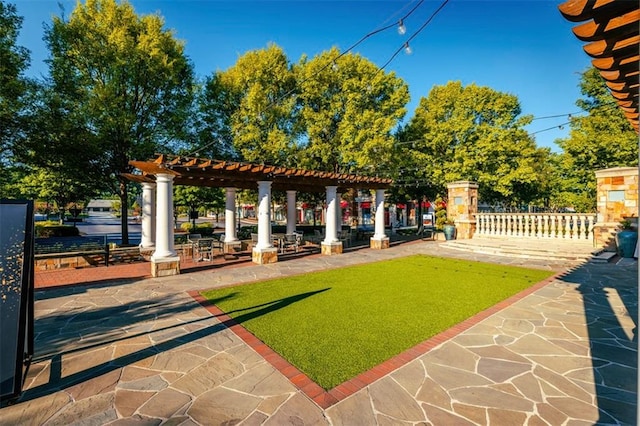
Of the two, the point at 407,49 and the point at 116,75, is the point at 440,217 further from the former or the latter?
the point at 116,75

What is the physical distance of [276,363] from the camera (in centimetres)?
392

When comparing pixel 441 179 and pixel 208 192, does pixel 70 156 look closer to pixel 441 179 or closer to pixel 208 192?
pixel 208 192

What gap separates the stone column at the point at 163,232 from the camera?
30.6 feet

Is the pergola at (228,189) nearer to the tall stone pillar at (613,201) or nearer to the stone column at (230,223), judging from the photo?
the stone column at (230,223)

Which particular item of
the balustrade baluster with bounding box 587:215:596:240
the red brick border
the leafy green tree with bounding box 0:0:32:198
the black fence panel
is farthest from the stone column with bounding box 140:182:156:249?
the balustrade baluster with bounding box 587:215:596:240

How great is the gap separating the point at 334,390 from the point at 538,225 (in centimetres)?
1599

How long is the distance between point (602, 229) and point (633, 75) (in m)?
13.0

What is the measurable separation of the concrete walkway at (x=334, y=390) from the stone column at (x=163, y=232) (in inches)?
125

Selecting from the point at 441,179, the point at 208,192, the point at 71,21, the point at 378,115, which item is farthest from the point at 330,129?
the point at 71,21

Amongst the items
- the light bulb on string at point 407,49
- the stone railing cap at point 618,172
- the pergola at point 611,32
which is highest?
the light bulb on string at point 407,49

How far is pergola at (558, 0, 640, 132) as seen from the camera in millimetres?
1855

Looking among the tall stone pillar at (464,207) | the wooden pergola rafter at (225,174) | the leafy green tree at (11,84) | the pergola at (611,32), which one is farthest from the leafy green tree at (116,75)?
the tall stone pillar at (464,207)

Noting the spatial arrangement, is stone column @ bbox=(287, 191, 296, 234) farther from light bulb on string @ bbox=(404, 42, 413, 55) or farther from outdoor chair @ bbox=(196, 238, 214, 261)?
light bulb on string @ bbox=(404, 42, 413, 55)

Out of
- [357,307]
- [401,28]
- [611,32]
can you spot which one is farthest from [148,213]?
[611,32]
